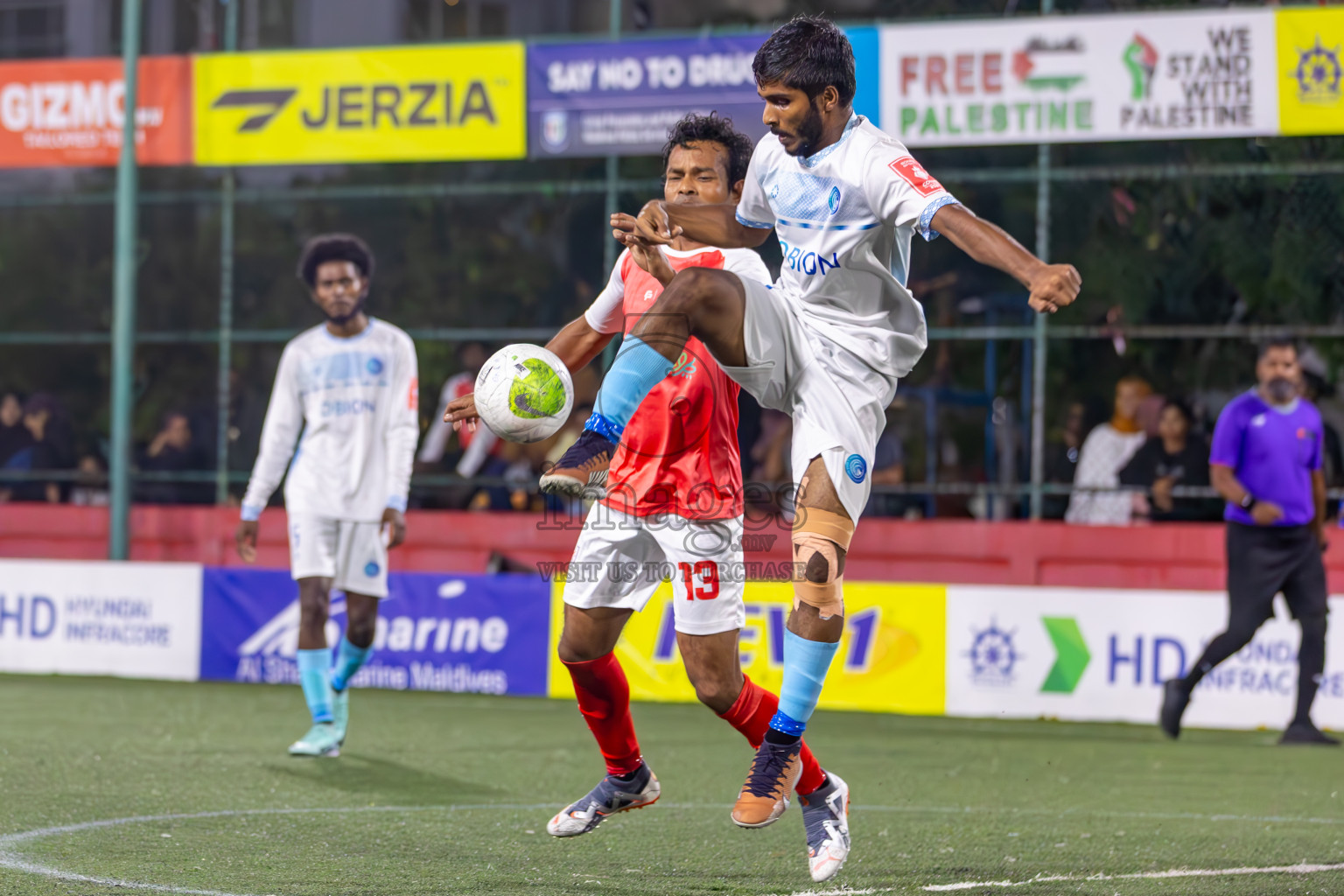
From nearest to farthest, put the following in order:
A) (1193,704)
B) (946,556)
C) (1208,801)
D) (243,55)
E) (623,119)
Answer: (1208,801) → (1193,704) → (946,556) → (623,119) → (243,55)

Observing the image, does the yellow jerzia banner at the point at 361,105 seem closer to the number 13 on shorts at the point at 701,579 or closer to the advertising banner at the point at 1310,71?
the advertising banner at the point at 1310,71

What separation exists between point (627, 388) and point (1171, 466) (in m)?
8.76

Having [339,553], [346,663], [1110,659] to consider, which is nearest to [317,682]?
[346,663]

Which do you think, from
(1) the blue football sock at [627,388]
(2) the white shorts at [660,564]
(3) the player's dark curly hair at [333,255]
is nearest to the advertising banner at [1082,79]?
(3) the player's dark curly hair at [333,255]

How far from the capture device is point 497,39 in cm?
1458

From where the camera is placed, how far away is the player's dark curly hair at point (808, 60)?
491 cm

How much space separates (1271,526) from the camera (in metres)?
9.62

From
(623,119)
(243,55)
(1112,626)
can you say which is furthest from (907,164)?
(243,55)

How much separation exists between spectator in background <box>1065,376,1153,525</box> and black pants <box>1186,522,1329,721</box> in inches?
129

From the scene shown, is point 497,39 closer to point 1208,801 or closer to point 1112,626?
point 1112,626

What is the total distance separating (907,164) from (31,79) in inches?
509

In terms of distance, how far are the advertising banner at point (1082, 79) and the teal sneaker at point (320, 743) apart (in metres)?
7.19

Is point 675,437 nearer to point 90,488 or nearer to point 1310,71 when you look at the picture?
point 1310,71

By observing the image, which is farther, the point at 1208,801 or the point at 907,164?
the point at 1208,801
